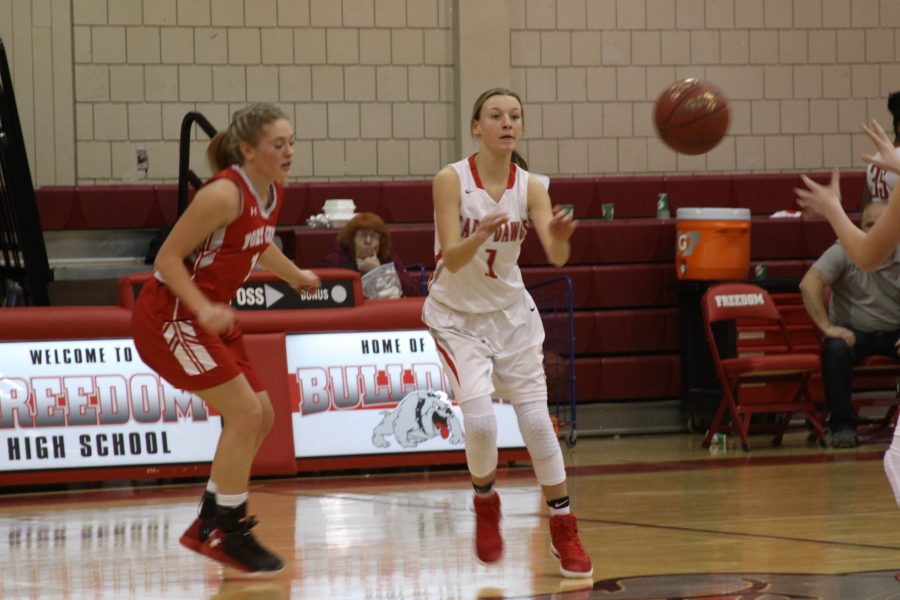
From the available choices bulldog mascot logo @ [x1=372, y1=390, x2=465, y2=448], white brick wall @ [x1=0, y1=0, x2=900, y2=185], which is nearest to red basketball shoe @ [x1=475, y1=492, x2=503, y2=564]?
bulldog mascot logo @ [x1=372, y1=390, x2=465, y2=448]

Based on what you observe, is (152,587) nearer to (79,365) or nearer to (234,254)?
(234,254)

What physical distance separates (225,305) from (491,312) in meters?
0.95

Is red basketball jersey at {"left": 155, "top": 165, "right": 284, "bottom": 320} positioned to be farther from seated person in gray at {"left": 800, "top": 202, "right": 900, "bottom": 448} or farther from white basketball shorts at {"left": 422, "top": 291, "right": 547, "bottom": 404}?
seated person in gray at {"left": 800, "top": 202, "right": 900, "bottom": 448}

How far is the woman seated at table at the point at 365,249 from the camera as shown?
8922 millimetres

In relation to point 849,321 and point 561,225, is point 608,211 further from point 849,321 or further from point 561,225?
point 561,225

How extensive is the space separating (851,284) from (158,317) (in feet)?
19.2

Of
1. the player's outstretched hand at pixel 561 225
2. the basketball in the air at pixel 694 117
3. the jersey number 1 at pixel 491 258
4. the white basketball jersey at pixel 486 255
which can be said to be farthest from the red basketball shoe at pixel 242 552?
the basketball in the air at pixel 694 117

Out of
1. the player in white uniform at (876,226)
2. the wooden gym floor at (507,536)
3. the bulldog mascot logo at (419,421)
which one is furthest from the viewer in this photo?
the bulldog mascot logo at (419,421)

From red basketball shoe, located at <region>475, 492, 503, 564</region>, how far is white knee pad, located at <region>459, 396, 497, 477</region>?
0.10 m

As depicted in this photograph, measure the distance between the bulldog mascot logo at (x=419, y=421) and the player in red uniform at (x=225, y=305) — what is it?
127 inches

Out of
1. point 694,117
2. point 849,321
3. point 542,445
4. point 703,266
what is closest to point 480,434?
point 542,445

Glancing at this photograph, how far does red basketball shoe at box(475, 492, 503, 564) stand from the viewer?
4.80 metres

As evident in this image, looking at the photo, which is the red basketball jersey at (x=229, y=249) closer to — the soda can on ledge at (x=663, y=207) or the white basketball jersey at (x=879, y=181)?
the white basketball jersey at (x=879, y=181)

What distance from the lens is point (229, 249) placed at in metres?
4.81
